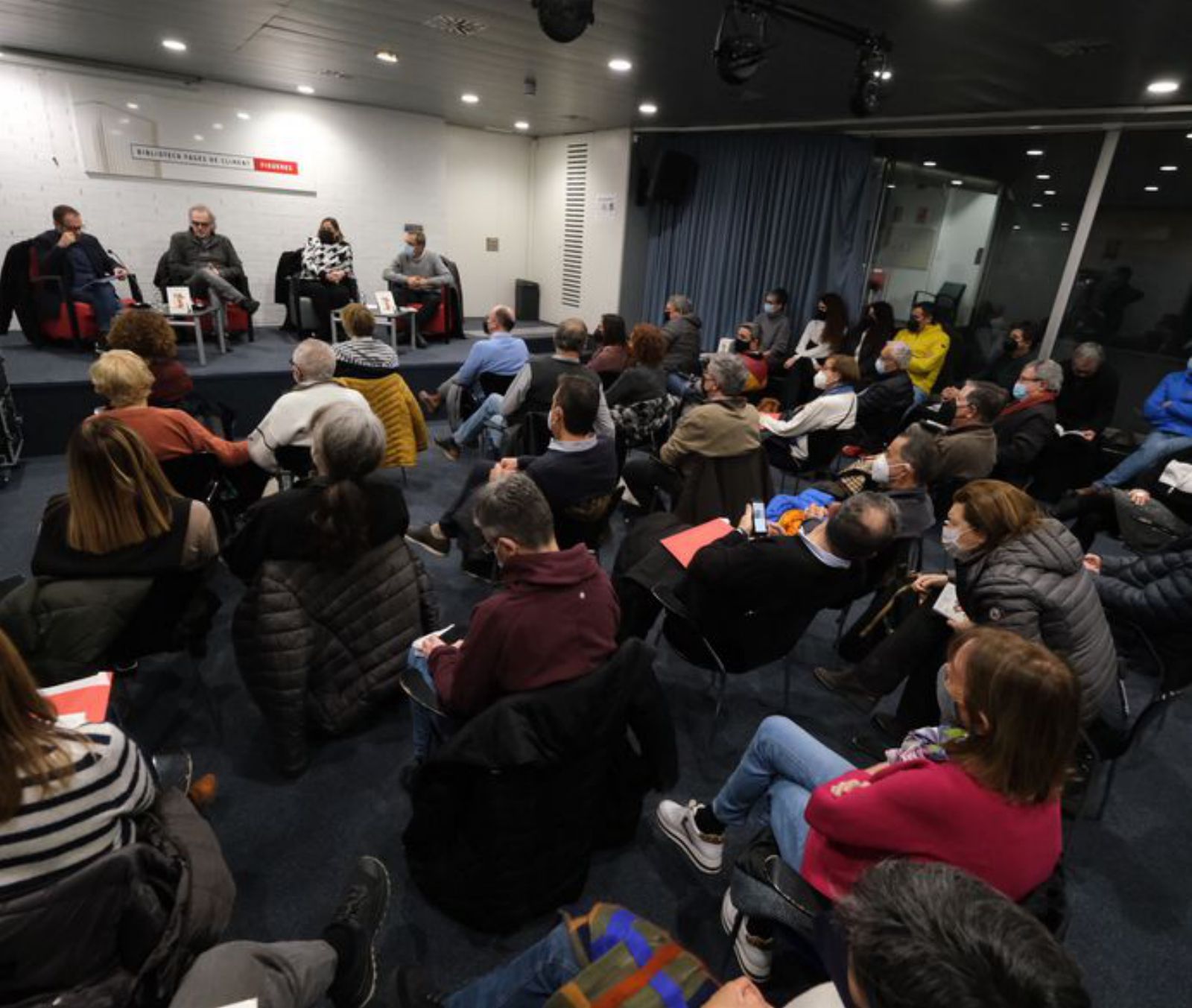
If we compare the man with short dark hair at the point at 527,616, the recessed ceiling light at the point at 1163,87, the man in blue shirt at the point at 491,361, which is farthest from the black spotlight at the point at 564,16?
the recessed ceiling light at the point at 1163,87

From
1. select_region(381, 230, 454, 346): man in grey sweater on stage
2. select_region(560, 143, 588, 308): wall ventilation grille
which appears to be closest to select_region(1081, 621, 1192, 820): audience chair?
select_region(381, 230, 454, 346): man in grey sweater on stage

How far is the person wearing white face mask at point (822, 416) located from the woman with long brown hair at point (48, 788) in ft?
12.5

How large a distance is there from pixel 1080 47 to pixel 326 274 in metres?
6.05

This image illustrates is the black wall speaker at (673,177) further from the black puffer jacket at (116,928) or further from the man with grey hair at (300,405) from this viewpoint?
the black puffer jacket at (116,928)

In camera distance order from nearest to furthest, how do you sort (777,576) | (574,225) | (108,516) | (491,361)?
Result: (108,516), (777,576), (491,361), (574,225)

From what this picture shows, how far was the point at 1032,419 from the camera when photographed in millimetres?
4133

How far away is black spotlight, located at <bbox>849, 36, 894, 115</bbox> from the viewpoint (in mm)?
3570

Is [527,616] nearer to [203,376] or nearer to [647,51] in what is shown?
[647,51]

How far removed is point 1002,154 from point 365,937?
7084 millimetres

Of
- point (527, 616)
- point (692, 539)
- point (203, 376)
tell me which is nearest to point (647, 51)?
point (692, 539)

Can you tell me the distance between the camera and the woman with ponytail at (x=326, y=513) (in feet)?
6.61

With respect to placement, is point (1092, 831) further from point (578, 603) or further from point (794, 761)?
point (578, 603)

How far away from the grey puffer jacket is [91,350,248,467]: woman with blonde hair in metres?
2.90

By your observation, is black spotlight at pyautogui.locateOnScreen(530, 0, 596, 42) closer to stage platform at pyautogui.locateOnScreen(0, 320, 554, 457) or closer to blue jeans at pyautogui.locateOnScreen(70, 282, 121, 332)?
stage platform at pyautogui.locateOnScreen(0, 320, 554, 457)
